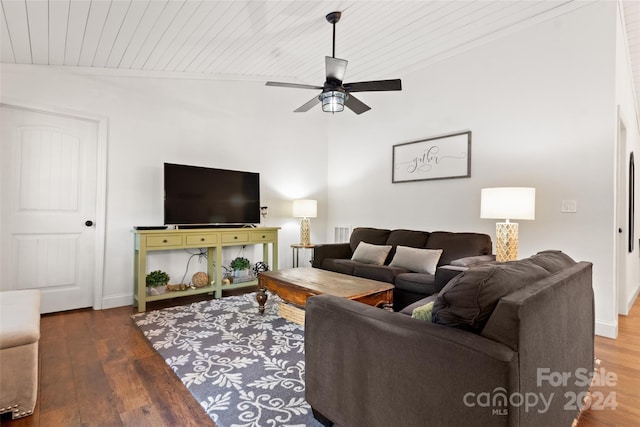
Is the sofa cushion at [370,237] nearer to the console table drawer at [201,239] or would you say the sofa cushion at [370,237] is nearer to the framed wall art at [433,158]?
the framed wall art at [433,158]

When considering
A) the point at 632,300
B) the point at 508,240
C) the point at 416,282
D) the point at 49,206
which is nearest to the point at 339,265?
the point at 416,282

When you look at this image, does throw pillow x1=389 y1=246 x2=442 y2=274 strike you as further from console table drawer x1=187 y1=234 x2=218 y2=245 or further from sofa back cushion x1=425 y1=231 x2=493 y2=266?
console table drawer x1=187 y1=234 x2=218 y2=245

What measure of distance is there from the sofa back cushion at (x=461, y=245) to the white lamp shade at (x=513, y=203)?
0.54 meters

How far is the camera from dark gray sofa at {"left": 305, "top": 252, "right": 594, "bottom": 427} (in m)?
0.98

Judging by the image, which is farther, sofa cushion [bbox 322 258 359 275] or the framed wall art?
the framed wall art

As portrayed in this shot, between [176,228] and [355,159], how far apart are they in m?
2.86

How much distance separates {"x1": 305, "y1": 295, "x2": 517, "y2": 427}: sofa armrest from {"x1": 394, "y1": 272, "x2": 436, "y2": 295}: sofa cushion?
1702 mm

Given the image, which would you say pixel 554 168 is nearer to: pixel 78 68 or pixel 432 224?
pixel 432 224

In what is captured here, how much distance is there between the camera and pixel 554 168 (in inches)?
127

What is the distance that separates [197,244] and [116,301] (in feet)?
3.38

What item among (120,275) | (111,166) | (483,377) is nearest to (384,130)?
(111,166)

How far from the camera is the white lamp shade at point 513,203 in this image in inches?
110

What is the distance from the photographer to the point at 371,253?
3822 millimetres

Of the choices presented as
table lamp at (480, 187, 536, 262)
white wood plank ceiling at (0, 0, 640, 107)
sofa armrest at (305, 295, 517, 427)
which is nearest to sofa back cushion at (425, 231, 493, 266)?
table lamp at (480, 187, 536, 262)
